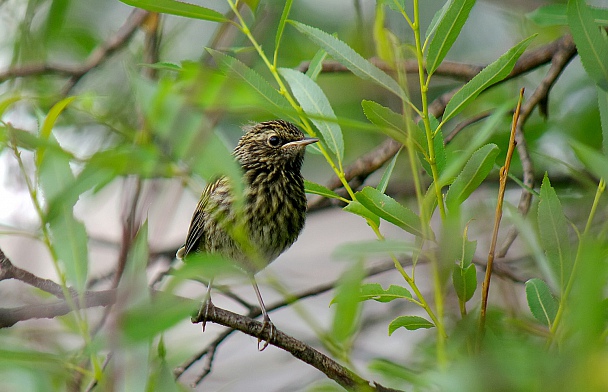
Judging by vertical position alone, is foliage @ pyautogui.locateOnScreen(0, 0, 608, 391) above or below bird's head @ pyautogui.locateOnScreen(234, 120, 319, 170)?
below

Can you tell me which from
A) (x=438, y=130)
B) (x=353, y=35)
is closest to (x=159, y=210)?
(x=438, y=130)

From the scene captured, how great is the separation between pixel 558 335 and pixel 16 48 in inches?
107

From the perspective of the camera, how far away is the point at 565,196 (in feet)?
12.0

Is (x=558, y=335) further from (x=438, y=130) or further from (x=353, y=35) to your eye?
(x=353, y=35)

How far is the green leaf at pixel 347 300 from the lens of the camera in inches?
62.5

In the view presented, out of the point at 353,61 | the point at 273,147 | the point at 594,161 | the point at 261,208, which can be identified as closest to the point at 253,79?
the point at 353,61

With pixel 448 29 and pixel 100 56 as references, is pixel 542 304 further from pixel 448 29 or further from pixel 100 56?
pixel 100 56

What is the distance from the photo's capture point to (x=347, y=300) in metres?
1.60

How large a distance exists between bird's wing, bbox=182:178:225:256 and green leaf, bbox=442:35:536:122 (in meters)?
2.25

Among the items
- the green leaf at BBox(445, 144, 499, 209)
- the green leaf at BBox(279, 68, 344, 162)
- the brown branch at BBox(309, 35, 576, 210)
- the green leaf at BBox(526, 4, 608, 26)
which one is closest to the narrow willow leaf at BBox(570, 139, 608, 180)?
the green leaf at BBox(445, 144, 499, 209)

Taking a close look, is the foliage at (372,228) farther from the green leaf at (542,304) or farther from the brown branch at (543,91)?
the brown branch at (543,91)

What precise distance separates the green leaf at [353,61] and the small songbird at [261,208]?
1701 millimetres

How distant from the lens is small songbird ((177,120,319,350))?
161 inches

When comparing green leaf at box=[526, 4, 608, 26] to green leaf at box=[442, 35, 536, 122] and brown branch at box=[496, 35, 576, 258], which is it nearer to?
brown branch at box=[496, 35, 576, 258]
